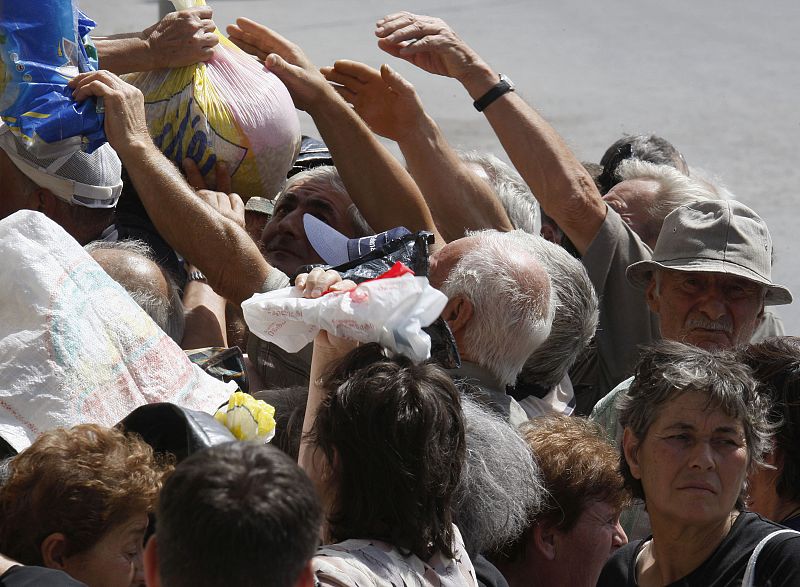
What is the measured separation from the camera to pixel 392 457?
1992 millimetres

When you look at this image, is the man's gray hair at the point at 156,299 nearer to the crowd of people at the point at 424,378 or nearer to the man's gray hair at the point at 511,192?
the crowd of people at the point at 424,378

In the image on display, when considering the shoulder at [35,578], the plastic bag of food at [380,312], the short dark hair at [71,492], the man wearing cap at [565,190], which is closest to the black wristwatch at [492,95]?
the man wearing cap at [565,190]

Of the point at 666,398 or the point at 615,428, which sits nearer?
the point at 666,398

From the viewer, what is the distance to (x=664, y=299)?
3357mm

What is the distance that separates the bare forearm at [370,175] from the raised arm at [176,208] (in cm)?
48

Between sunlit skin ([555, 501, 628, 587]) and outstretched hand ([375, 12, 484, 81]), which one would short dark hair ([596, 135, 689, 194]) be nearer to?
outstretched hand ([375, 12, 484, 81])

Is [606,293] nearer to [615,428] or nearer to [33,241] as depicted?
[615,428]

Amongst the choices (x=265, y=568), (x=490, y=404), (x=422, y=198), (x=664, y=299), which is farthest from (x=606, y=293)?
(x=265, y=568)

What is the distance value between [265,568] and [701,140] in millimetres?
6886

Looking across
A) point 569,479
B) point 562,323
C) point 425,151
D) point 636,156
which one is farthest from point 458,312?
point 636,156

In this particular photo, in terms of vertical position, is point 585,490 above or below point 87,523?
below

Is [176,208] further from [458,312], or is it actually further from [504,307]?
[504,307]

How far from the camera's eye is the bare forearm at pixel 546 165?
137 inches

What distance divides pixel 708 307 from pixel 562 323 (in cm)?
57
